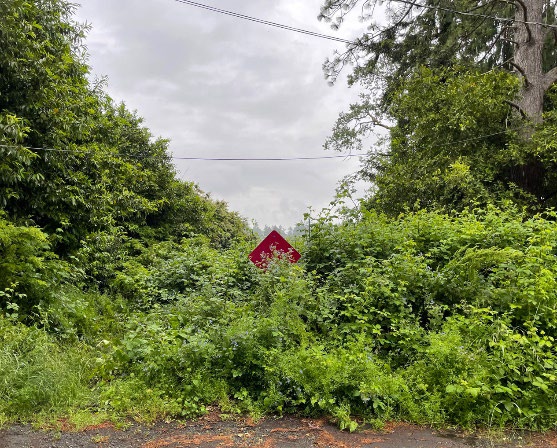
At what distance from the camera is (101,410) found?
3627 millimetres

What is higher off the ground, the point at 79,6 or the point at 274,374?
the point at 79,6

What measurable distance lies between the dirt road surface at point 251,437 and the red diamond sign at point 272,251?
9.70ft

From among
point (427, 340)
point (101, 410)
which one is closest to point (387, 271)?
point (427, 340)

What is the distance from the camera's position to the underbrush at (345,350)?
3.63 m

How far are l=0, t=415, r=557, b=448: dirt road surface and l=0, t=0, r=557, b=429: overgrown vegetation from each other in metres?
0.16

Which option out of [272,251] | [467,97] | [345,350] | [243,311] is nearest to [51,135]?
[272,251]

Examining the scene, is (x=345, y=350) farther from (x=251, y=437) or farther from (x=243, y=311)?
(x=243, y=311)

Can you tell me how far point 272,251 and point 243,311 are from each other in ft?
4.61

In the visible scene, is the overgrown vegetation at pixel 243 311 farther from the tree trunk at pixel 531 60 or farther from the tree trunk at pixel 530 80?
the tree trunk at pixel 531 60

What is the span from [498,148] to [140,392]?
35.7ft

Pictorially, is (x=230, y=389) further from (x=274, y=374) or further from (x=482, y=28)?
(x=482, y=28)

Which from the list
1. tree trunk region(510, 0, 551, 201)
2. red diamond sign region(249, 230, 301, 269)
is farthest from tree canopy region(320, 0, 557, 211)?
red diamond sign region(249, 230, 301, 269)

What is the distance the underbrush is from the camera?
3631 mm

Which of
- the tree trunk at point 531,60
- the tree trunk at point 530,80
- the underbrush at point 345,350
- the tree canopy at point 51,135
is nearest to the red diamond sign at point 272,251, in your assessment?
the underbrush at point 345,350
